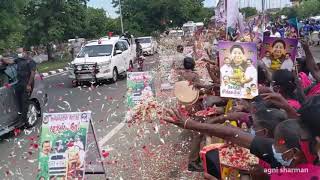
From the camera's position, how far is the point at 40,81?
39.3ft

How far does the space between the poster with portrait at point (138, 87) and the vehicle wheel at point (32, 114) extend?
218 centimetres

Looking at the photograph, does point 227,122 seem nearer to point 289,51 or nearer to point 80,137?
point 80,137

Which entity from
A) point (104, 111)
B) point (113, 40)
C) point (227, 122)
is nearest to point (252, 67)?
point (227, 122)

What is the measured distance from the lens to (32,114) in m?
11.0

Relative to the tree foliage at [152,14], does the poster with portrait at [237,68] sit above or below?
below

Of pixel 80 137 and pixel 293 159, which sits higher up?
pixel 293 159

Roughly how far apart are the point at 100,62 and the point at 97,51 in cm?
136

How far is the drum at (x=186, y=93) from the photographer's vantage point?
6.47 meters

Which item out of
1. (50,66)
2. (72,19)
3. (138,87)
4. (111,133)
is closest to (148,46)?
(72,19)

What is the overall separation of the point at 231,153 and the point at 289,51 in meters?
3.03

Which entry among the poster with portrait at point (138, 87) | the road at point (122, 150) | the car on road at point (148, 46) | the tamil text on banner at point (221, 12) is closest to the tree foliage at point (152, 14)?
the car on road at point (148, 46)

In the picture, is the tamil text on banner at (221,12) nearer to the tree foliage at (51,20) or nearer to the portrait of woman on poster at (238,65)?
the portrait of woman on poster at (238,65)

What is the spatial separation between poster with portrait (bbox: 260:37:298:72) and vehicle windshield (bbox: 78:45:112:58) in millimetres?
13663

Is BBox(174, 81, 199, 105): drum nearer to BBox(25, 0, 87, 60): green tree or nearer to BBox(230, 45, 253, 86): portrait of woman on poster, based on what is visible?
BBox(230, 45, 253, 86): portrait of woman on poster
